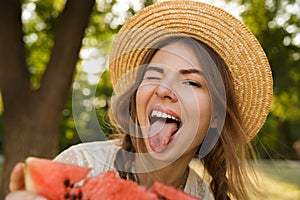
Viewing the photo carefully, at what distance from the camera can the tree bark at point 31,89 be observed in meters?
5.44

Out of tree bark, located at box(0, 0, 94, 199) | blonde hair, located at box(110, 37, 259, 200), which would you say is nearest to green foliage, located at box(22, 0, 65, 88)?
tree bark, located at box(0, 0, 94, 199)

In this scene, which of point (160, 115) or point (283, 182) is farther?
point (283, 182)

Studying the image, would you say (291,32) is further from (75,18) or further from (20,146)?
(20,146)

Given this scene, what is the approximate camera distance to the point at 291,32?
7148 mm

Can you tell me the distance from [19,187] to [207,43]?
1041 mm

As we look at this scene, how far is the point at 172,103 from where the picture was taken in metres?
1.82

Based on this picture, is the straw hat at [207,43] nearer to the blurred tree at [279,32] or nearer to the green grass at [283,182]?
the blurred tree at [279,32]

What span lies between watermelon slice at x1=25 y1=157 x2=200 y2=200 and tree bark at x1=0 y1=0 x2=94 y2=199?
421 centimetres

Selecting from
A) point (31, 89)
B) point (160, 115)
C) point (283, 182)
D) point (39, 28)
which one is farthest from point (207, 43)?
point (283, 182)

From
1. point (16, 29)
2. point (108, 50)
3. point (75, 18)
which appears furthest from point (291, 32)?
point (108, 50)

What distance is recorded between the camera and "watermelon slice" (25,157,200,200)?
47.3 inches

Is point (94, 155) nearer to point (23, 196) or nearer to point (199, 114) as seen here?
point (199, 114)

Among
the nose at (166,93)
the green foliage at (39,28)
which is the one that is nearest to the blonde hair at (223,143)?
the nose at (166,93)

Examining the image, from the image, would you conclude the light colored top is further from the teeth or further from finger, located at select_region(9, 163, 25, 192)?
finger, located at select_region(9, 163, 25, 192)
